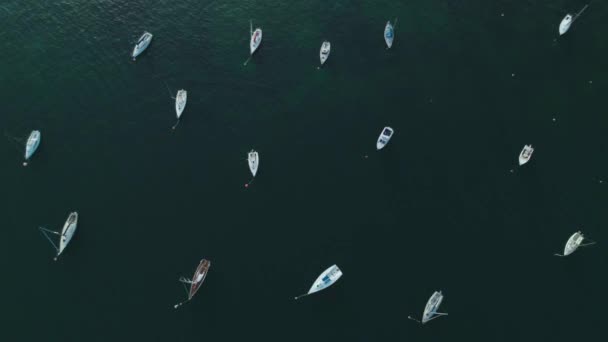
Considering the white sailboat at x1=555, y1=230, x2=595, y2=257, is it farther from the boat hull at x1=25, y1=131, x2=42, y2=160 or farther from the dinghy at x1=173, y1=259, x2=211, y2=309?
the boat hull at x1=25, y1=131, x2=42, y2=160

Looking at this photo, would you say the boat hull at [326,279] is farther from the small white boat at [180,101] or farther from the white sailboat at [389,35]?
the white sailboat at [389,35]

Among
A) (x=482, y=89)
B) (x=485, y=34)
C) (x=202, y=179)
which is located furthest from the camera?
(x=485, y=34)

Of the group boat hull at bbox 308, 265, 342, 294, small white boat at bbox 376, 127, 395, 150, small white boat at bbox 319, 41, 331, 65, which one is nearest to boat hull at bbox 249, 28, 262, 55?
small white boat at bbox 319, 41, 331, 65

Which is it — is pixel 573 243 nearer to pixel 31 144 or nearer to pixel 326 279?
pixel 326 279

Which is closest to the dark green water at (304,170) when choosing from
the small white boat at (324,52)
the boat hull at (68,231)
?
the boat hull at (68,231)

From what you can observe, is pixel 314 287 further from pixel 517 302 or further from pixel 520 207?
pixel 520 207

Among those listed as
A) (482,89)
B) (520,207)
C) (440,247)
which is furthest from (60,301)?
(482,89)
